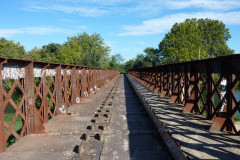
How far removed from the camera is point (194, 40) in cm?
5684

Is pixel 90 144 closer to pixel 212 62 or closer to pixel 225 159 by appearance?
pixel 225 159

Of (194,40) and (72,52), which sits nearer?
(72,52)

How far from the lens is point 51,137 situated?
4.32 m

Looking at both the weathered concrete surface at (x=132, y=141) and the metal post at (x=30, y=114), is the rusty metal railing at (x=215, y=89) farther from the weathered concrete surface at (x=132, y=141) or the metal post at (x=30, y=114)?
the metal post at (x=30, y=114)

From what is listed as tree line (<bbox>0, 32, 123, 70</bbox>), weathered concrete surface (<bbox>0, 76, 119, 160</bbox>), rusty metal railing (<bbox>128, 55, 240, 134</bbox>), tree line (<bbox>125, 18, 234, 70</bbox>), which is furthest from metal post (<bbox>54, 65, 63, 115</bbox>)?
tree line (<bbox>125, 18, 234, 70</bbox>)

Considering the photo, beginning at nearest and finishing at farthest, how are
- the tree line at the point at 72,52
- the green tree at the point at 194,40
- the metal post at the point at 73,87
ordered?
1. the metal post at the point at 73,87
2. the tree line at the point at 72,52
3. the green tree at the point at 194,40

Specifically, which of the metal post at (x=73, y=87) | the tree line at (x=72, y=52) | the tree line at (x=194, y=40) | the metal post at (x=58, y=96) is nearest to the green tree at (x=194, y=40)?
the tree line at (x=194, y=40)

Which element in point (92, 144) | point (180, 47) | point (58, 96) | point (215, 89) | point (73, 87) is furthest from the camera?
point (180, 47)

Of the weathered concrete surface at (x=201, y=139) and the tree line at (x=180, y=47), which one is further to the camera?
the tree line at (x=180, y=47)

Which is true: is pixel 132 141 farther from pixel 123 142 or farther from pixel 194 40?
pixel 194 40

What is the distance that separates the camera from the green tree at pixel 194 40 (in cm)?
5606

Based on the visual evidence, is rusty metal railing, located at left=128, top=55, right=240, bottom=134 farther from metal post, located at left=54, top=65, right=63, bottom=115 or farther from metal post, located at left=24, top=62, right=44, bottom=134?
metal post, located at left=54, top=65, right=63, bottom=115

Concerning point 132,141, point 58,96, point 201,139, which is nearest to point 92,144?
point 132,141

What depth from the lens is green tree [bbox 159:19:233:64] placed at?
56062mm
